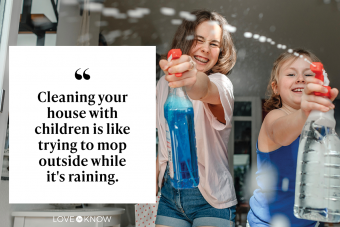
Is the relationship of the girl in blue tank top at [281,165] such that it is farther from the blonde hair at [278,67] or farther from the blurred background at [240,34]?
the blurred background at [240,34]

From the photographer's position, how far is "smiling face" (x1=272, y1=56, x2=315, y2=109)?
0.71 m

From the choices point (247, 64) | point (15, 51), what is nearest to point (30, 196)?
point (15, 51)

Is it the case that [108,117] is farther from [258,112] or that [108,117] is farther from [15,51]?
[258,112]

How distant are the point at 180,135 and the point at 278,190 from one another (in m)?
0.33

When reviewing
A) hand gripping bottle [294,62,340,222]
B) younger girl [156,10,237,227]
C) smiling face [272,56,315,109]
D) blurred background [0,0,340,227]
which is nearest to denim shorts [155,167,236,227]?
younger girl [156,10,237,227]

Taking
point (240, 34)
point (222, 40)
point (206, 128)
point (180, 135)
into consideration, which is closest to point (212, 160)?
point (206, 128)

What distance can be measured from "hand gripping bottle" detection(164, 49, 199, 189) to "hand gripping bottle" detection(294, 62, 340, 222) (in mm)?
220

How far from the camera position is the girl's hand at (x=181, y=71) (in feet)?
1.71

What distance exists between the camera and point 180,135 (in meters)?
0.56

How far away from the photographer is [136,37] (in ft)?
3.58

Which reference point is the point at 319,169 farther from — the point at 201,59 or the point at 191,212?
the point at 201,59

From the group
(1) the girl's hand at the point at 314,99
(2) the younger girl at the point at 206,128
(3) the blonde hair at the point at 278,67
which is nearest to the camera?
(1) the girl's hand at the point at 314,99

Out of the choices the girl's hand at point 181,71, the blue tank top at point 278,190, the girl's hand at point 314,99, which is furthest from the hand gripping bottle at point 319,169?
the girl's hand at point 181,71

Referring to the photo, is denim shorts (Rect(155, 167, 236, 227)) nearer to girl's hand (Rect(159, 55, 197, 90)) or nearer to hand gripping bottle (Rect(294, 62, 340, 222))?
hand gripping bottle (Rect(294, 62, 340, 222))
